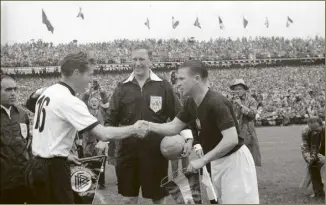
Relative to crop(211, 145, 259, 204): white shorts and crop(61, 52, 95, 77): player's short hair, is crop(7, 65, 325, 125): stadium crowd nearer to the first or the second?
crop(211, 145, 259, 204): white shorts

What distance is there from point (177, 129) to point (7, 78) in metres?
1.87

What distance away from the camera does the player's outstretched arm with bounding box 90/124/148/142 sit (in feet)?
14.7

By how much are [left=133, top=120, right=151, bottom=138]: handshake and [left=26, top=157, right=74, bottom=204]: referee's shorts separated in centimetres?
90

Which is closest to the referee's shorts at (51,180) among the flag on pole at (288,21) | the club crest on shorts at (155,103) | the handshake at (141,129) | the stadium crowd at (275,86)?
the handshake at (141,129)

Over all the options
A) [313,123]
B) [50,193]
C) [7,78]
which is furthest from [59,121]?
[313,123]

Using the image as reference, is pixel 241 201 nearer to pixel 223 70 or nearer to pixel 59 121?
pixel 59 121

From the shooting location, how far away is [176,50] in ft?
144

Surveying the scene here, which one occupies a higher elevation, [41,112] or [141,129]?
[41,112]

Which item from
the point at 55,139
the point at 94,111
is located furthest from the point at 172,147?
the point at 94,111

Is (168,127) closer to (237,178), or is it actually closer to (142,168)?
(142,168)

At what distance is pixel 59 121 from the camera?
166 inches

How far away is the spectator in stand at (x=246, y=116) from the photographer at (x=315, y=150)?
0.93m

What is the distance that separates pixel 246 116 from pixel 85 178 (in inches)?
166

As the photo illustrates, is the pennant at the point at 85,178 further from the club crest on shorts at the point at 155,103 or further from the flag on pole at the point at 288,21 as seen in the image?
the flag on pole at the point at 288,21
